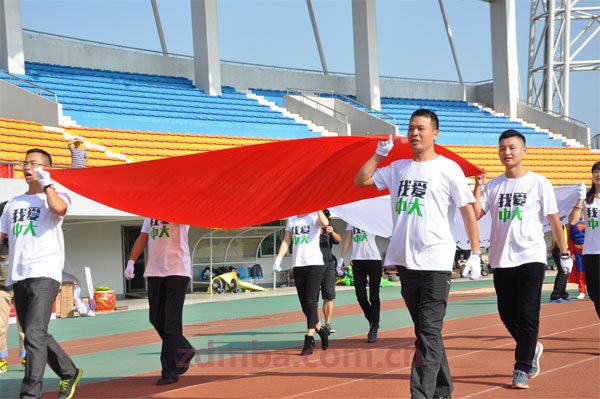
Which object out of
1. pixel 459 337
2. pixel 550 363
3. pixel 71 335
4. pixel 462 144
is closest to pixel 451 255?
pixel 550 363

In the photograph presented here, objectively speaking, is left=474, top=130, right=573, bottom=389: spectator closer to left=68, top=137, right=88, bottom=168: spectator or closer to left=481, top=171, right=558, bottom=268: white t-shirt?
left=481, top=171, right=558, bottom=268: white t-shirt

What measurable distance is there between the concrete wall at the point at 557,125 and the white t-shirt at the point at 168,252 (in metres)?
32.6

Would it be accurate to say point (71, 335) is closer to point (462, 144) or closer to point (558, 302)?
point (558, 302)

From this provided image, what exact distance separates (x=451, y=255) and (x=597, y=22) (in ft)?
120

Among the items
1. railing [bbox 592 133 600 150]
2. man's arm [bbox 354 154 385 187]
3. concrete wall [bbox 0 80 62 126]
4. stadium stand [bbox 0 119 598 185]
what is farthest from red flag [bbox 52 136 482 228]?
railing [bbox 592 133 600 150]

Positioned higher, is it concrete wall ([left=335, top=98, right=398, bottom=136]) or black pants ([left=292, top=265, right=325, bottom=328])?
concrete wall ([left=335, top=98, right=398, bottom=136])

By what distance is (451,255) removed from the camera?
6461mm

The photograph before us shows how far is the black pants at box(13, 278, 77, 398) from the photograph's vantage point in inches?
276

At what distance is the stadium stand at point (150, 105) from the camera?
94.7 feet

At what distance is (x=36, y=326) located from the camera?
7.09m

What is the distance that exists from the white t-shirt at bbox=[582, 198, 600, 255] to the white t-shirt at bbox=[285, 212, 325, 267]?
3.08 metres

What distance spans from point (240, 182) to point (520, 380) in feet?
9.82

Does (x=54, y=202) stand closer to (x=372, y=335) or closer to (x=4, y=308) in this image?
(x=4, y=308)

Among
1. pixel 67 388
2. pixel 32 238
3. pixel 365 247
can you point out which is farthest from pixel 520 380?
pixel 365 247
